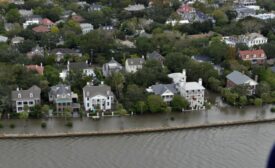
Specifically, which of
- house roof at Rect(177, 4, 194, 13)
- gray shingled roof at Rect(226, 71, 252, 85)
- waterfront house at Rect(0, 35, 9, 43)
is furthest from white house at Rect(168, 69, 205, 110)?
house roof at Rect(177, 4, 194, 13)

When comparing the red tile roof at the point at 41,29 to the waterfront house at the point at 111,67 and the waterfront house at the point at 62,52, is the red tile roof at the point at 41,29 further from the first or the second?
the waterfront house at the point at 111,67

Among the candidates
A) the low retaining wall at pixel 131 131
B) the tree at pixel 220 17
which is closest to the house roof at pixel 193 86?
the low retaining wall at pixel 131 131

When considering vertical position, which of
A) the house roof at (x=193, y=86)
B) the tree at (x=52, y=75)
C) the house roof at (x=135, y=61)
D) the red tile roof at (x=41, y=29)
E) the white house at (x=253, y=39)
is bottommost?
the house roof at (x=193, y=86)

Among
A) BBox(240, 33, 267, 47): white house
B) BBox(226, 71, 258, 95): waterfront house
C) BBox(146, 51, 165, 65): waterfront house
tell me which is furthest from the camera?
BBox(240, 33, 267, 47): white house

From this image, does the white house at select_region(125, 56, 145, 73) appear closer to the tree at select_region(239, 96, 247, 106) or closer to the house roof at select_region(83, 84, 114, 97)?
→ the house roof at select_region(83, 84, 114, 97)

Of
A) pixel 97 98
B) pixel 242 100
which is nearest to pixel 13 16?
pixel 97 98

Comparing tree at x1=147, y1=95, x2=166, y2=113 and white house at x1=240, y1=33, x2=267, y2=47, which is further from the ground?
white house at x1=240, y1=33, x2=267, y2=47

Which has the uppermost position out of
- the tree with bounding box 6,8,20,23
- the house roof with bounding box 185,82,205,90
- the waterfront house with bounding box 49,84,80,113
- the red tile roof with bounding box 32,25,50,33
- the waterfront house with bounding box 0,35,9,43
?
the tree with bounding box 6,8,20,23
